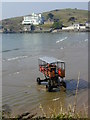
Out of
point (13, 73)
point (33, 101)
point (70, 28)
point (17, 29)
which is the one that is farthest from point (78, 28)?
point (33, 101)

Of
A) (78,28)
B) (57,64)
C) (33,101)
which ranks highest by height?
(78,28)

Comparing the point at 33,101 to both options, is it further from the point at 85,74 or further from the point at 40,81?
the point at 85,74

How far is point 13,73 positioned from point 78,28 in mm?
117240

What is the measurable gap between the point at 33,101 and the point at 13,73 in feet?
31.0

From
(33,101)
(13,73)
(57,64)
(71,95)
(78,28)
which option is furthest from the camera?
(78,28)

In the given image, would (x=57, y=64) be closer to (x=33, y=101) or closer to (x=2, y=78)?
(x=33, y=101)

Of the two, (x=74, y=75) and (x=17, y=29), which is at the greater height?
(x=17, y=29)

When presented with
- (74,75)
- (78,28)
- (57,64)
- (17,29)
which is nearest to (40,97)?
(57,64)

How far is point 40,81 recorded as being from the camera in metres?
18.7

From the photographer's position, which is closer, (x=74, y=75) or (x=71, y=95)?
(x=71, y=95)

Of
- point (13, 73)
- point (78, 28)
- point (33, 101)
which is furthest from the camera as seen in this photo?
point (78, 28)

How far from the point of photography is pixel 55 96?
51.8ft

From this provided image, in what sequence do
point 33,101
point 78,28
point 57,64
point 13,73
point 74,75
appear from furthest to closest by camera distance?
1. point 78,28
2. point 13,73
3. point 74,75
4. point 57,64
5. point 33,101

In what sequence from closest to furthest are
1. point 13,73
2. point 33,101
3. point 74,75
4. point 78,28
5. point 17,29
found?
point 33,101 → point 74,75 → point 13,73 → point 78,28 → point 17,29
